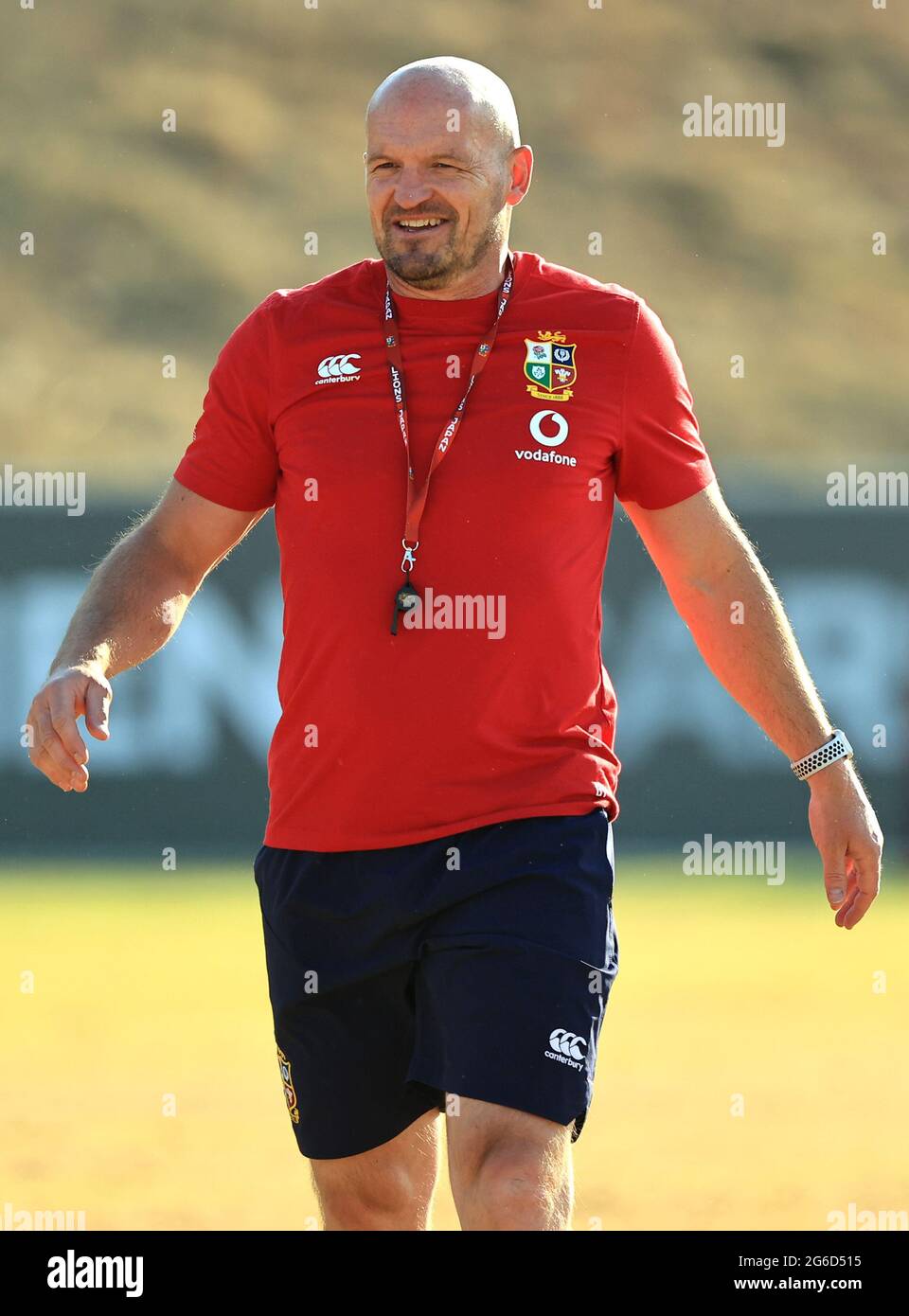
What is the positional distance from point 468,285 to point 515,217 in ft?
72.1

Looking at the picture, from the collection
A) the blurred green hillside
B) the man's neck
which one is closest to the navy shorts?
the man's neck

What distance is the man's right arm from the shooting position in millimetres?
4121

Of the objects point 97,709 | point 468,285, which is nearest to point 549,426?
point 468,285

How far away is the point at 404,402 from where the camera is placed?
4.25 meters

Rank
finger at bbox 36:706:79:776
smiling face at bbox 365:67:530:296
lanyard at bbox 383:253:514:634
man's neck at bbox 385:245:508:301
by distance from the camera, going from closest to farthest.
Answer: finger at bbox 36:706:79:776 → lanyard at bbox 383:253:514:634 → smiling face at bbox 365:67:530:296 → man's neck at bbox 385:245:508:301

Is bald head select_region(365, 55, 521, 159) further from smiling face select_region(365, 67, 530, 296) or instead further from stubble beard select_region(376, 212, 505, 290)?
stubble beard select_region(376, 212, 505, 290)

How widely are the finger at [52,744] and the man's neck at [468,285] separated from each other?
3.83 ft

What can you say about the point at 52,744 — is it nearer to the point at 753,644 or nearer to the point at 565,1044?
the point at 565,1044

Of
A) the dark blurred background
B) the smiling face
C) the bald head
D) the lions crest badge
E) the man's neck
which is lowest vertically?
the lions crest badge

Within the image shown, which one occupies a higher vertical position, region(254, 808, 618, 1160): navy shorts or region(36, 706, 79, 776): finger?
region(36, 706, 79, 776): finger

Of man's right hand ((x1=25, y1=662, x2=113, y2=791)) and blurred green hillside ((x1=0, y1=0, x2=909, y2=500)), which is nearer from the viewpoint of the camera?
man's right hand ((x1=25, y1=662, x2=113, y2=791))

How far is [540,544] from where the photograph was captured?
4156 mm
